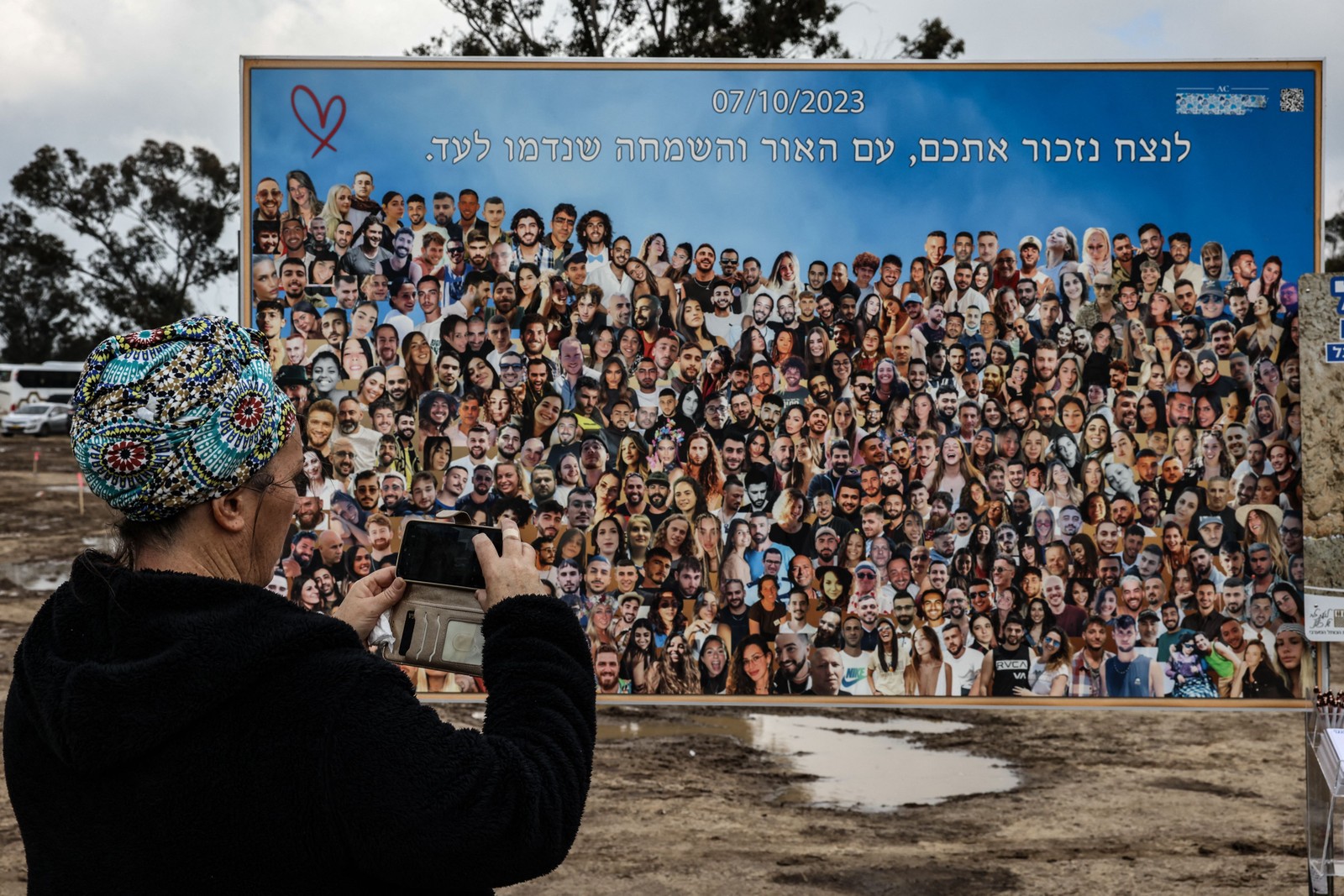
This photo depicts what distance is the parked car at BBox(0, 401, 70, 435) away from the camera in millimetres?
30594

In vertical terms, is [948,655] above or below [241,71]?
below

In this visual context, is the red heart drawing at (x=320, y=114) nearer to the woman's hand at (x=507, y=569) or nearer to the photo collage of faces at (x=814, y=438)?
the photo collage of faces at (x=814, y=438)

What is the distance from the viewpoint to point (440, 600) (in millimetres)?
1770

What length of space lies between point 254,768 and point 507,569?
0.43 metres

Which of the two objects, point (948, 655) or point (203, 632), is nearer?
point (203, 632)

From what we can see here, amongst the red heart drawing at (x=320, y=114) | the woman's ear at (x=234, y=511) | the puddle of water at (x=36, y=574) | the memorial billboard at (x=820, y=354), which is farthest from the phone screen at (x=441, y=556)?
the puddle of water at (x=36, y=574)

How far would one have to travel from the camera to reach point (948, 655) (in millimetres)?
3889

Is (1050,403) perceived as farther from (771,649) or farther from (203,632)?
(203,632)

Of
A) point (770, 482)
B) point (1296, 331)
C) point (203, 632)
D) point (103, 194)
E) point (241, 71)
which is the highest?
point (103, 194)

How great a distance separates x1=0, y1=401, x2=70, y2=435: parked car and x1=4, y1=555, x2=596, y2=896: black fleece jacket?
107 feet

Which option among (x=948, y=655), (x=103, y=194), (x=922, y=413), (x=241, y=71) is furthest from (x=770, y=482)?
(x=103, y=194)

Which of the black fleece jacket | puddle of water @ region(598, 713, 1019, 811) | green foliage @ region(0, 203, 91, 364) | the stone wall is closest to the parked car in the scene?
A: green foliage @ region(0, 203, 91, 364)

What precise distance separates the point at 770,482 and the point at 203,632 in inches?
108

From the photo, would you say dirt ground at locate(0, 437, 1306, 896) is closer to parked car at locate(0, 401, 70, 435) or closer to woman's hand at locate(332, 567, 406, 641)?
woman's hand at locate(332, 567, 406, 641)
